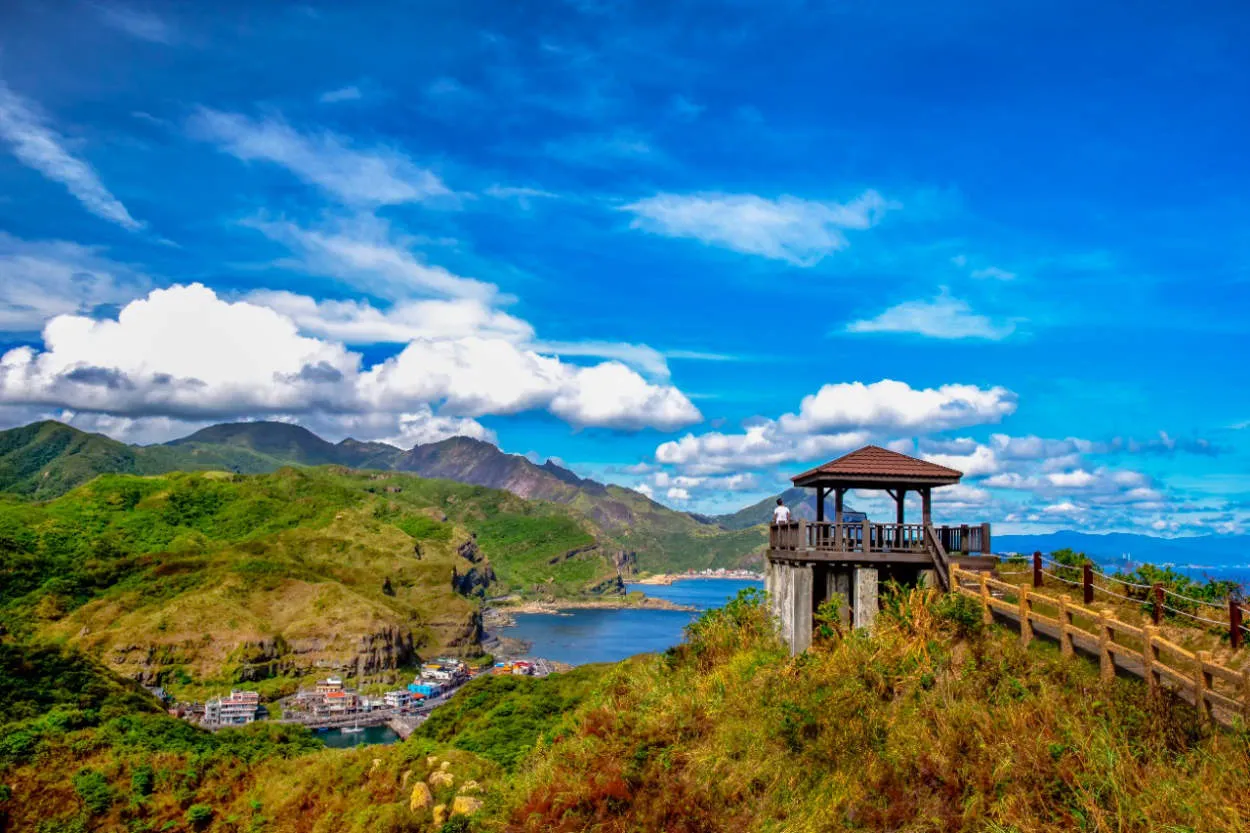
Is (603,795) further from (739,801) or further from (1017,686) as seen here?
(1017,686)

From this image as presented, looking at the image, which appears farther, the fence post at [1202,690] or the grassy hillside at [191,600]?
the grassy hillside at [191,600]

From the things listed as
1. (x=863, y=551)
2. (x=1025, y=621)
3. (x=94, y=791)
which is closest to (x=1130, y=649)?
(x=1025, y=621)

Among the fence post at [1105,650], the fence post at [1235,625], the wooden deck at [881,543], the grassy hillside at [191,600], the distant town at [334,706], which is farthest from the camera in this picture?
the grassy hillside at [191,600]

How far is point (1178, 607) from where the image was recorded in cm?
1547

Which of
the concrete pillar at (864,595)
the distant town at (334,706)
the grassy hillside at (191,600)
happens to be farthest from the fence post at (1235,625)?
the grassy hillside at (191,600)

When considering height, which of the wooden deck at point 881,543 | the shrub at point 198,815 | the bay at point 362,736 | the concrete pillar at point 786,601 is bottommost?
the bay at point 362,736

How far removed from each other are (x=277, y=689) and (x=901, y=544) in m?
123

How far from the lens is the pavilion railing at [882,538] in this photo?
2091 cm

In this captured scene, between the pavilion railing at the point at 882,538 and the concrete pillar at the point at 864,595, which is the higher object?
the pavilion railing at the point at 882,538

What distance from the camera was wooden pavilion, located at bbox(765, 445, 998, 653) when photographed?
817 inches

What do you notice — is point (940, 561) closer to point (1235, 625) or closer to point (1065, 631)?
point (1065, 631)

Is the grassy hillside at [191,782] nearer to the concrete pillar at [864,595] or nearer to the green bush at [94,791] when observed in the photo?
the green bush at [94,791]

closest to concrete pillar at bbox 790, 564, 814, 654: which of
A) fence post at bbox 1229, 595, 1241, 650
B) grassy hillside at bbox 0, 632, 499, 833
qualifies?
grassy hillside at bbox 0, 632, 499, 833

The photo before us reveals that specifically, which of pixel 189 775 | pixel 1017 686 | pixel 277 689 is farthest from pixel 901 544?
pixel 277 689
